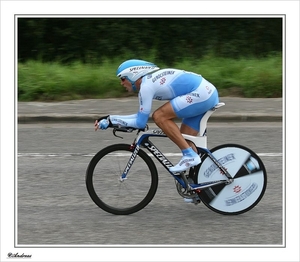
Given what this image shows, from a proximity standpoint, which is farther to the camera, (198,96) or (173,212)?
(173,212)

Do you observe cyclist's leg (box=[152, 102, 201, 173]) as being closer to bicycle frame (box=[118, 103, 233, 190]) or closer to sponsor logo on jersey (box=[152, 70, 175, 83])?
bicycle frame (box=[118, 103, 233, 190])

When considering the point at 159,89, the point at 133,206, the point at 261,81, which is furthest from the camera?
the point at 261,81

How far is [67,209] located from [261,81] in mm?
8761

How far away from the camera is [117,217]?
704cm

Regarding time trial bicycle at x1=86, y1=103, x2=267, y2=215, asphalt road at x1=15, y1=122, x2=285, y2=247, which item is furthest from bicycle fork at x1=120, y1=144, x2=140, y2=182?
asphalt road at x1=15, y1=122, x2=285, y2=247

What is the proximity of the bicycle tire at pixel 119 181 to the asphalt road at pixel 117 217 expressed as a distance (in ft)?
0.44

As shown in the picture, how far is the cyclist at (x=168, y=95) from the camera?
6656 mm

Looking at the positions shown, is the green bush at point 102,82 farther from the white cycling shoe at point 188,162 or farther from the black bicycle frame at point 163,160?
the white cycling shoe at point 188,162

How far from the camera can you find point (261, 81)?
15195 millimetres

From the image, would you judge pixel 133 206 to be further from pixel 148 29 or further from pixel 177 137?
pixel 148 29

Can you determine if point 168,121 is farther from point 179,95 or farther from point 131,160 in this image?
point 131,160

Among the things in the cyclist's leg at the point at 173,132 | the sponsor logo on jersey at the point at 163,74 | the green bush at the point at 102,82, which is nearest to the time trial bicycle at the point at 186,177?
the cyclist's leg at the point at 173,132

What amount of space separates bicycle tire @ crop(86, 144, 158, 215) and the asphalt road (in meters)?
0.13

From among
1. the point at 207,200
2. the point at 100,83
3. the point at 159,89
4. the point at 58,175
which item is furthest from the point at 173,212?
the point at 100,83
